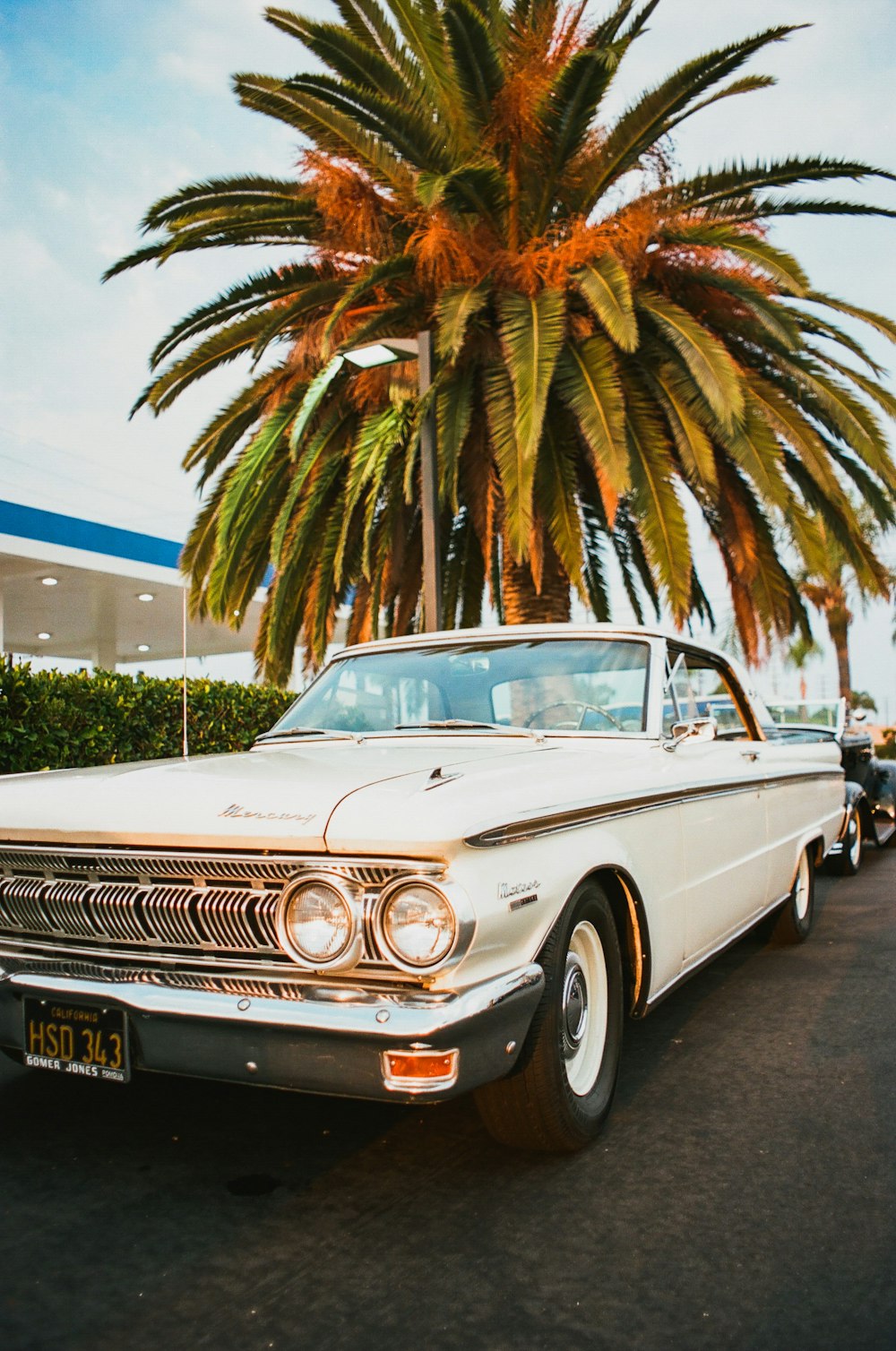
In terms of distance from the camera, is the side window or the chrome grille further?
the side window

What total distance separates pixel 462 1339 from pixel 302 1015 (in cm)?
76

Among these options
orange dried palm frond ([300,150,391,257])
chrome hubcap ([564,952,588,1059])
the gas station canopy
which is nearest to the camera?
chrome hubcap ([564,952,588,1059])

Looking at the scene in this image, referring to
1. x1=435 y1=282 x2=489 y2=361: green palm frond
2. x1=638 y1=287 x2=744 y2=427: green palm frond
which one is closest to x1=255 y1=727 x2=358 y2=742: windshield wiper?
x1=435 y1=282 x2=489 y2=361: green palm frond

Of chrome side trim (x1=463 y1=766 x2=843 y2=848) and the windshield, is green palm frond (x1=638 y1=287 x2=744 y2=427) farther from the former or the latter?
the windshield

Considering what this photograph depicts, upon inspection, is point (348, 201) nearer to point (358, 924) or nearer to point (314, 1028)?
point (358, 924)

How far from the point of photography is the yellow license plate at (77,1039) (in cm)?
300

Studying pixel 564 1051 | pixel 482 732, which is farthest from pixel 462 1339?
pixel 482 732

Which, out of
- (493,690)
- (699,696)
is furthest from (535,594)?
(493,690)

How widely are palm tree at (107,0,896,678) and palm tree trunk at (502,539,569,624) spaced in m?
0.03

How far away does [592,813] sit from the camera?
3.46 meters

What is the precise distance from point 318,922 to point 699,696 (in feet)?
10.5

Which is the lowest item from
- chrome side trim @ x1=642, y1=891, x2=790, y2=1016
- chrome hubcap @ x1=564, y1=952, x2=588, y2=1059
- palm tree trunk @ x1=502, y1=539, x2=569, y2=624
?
chrome side trim @ x1=642, y1=891, x2=790, y2=1016

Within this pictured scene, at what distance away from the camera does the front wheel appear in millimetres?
3084

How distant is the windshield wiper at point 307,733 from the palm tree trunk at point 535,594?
22.8 feet
